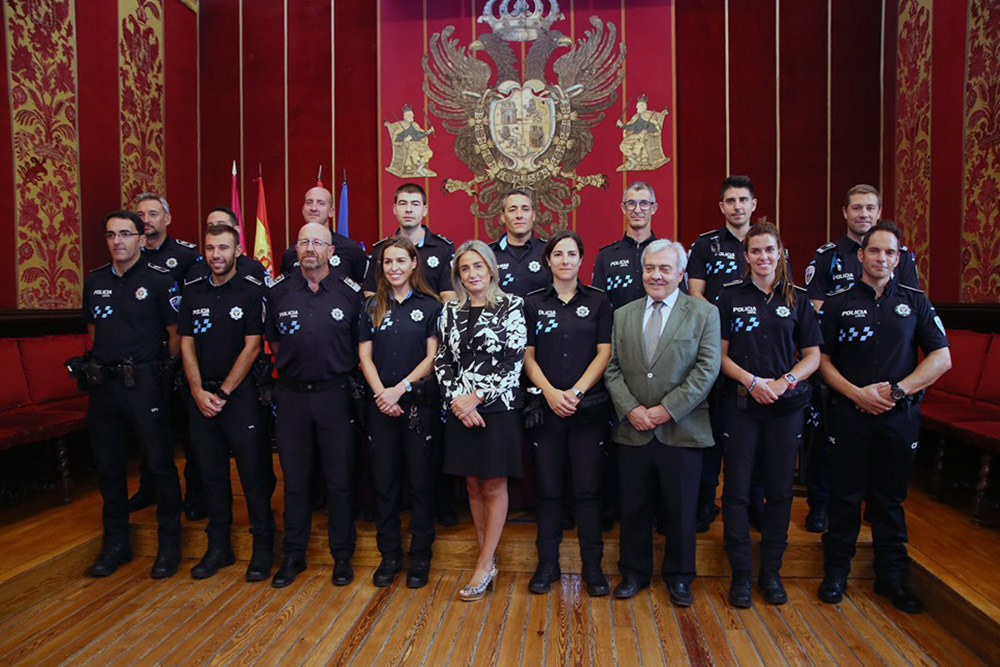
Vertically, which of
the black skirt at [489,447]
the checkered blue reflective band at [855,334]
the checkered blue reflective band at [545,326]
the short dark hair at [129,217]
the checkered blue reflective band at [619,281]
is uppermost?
the short dark hair at [129,217]

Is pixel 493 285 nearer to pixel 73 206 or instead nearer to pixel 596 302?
pixel 596 302

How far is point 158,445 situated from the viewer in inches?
131

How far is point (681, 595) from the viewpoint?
2.91m

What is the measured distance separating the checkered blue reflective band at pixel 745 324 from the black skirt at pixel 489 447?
102cm

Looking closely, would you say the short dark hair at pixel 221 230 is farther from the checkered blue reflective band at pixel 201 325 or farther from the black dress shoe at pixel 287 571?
the black dress shoe at pixel 287 571

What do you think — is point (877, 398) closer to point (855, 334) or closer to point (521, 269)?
point (855, 334)

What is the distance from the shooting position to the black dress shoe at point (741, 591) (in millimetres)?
2898

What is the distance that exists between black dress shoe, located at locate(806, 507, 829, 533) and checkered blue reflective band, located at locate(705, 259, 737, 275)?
1.29 meters

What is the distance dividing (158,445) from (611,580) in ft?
7.56

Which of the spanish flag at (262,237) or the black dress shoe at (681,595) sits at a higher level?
the spanish flag at (262,237)

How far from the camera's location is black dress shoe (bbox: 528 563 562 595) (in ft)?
9.97

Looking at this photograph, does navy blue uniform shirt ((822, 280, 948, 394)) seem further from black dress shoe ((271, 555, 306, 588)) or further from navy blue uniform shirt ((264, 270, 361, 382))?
black dress shoe ((271, 555, 306, 588))

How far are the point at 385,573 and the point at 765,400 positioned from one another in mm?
1883

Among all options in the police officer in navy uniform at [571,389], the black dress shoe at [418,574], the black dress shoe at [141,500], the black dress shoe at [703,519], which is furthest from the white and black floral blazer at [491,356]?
the black dress shoe at [141,500]
